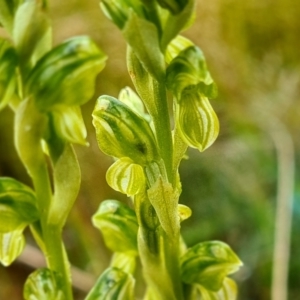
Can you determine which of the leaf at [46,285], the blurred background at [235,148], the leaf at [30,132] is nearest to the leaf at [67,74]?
the leaf at [30,132]

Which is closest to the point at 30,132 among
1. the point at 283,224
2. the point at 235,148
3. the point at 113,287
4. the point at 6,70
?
the point at 6,70

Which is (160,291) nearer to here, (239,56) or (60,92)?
(60,92)

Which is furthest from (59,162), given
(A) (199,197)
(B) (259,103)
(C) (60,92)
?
(B) (259,103)

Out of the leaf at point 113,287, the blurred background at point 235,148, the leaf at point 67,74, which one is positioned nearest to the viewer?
the leaf at point 67,74

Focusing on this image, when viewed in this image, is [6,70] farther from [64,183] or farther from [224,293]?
[224,293]

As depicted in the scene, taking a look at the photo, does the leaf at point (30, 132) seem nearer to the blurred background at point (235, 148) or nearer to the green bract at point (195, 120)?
the green bract at point (195, 120)
